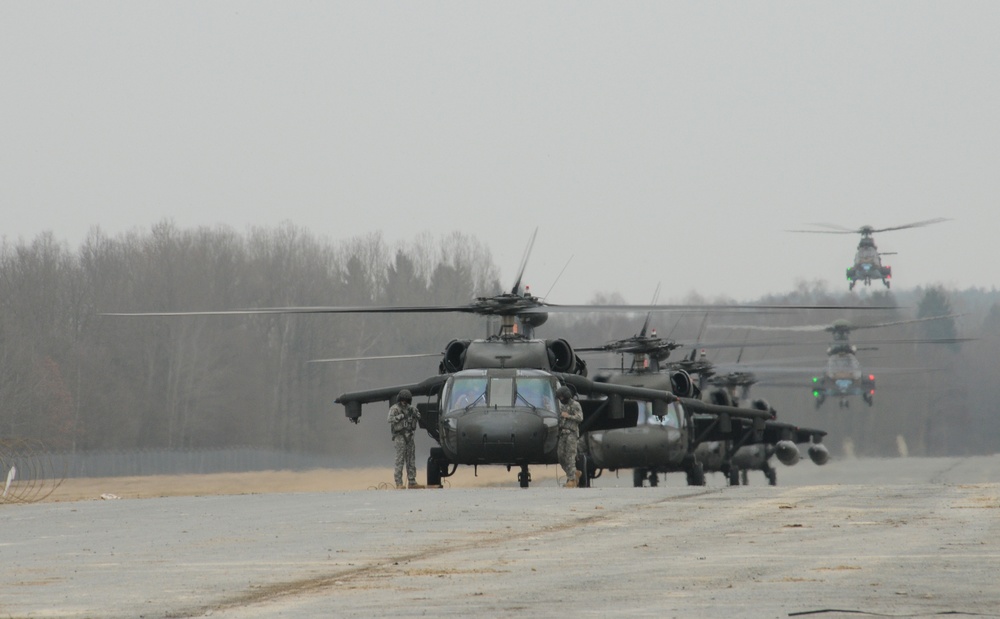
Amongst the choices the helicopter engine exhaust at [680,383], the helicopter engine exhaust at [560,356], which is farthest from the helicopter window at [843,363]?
the helicopter engine exhaust at [560,356]

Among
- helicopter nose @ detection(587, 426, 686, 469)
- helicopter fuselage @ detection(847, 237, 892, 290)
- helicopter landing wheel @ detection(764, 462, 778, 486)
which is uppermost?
helicopter fuselage @ detection(847, 237, 892, 290)

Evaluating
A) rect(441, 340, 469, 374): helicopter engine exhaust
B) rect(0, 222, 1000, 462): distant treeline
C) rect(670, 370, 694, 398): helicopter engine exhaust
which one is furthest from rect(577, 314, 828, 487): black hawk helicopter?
rect(0, 222, 1000, 462): distant treeline

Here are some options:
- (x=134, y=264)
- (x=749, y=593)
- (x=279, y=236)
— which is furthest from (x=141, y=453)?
(x=749, y=593)

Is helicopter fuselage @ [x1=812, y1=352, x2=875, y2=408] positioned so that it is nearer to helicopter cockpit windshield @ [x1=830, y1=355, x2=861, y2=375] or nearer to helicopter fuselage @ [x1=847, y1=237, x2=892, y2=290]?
helicopter cockpit windshield @ [x1=830, y1=355, x2=861, y2=375]

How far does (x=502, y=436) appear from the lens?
24.6 meters

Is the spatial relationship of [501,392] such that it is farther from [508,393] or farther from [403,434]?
[403,434]

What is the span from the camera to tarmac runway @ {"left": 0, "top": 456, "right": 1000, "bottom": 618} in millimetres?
9016

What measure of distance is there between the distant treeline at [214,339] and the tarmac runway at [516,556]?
156 feet

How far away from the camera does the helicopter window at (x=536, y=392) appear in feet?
82.0

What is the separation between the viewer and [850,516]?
15258mm

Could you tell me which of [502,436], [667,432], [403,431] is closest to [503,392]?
[502,436]

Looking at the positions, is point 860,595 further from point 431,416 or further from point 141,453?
point 141,453

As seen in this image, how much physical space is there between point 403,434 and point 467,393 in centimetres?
139

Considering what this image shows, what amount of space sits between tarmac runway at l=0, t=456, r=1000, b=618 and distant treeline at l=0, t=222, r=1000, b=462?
156ft
